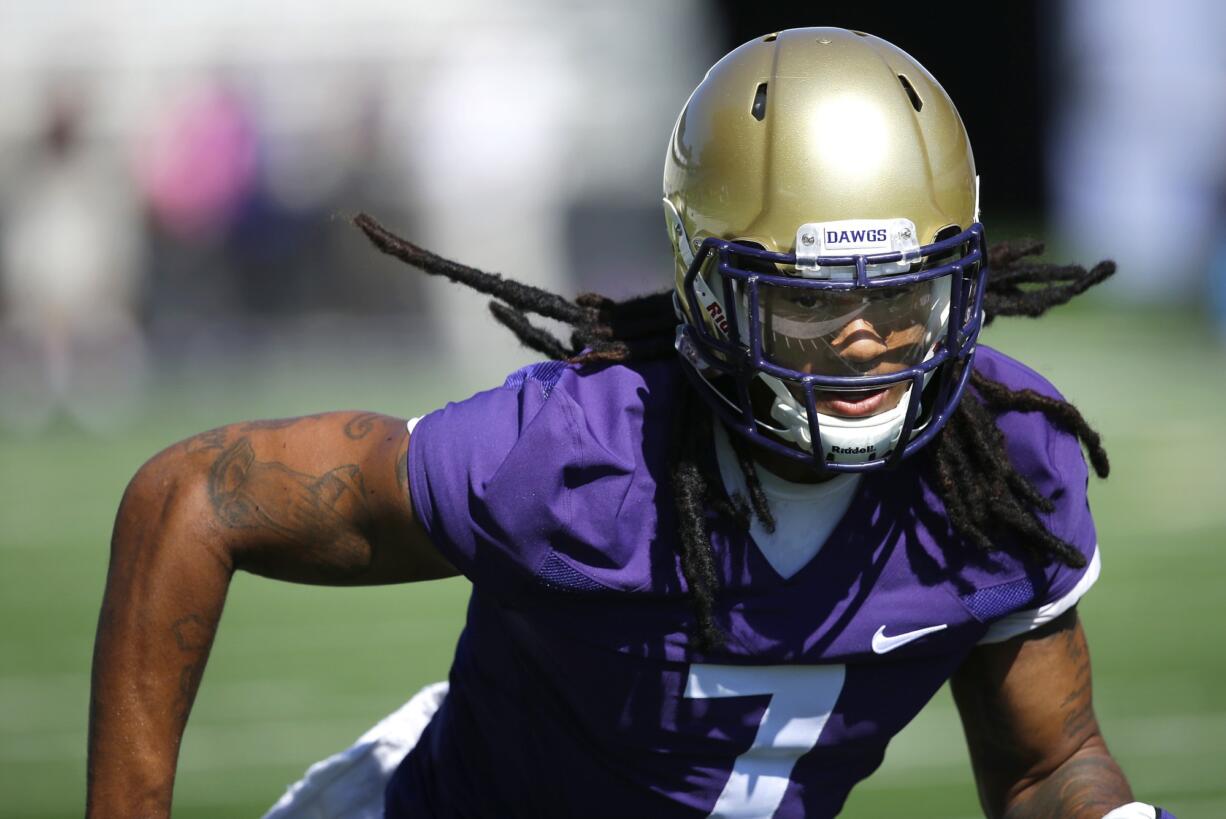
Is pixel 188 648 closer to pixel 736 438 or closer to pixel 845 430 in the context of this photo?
pixel 736 438

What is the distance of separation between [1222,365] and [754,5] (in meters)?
6.86

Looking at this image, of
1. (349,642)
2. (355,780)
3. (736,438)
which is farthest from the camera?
(349,642)

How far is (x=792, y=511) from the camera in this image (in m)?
2.47

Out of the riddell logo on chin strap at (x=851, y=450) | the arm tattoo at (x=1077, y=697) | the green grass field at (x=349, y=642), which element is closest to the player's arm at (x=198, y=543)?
the riddell logo on chin strap at (x=851, y=450)

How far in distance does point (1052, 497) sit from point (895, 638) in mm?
314

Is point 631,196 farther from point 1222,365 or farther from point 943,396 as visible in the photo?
point 943,396

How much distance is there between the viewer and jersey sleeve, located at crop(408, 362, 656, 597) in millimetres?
2330

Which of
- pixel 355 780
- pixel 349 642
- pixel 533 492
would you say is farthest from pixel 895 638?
pixel 349 642

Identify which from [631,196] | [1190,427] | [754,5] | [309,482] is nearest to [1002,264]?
[309,482]

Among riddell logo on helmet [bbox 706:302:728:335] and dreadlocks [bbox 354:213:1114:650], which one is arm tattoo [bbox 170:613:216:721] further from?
riddell logo on helmet [bbox 706:302:728:335]

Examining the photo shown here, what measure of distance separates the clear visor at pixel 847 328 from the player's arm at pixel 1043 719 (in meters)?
0.58

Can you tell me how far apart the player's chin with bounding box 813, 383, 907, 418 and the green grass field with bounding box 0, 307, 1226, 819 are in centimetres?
245

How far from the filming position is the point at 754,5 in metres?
17.7

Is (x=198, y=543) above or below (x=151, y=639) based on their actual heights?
above
